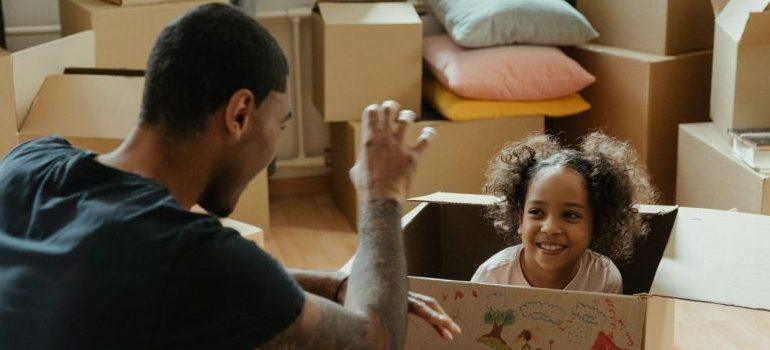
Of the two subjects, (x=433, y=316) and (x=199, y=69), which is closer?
(x=199, y=69)

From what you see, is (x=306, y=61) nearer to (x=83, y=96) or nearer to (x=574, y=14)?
(x=574, y=14)

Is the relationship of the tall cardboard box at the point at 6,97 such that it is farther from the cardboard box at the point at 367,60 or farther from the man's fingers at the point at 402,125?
the man's fingers at the point at 402,125

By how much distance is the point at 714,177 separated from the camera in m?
2.61

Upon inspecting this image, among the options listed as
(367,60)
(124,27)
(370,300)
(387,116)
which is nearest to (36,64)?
(124,27)

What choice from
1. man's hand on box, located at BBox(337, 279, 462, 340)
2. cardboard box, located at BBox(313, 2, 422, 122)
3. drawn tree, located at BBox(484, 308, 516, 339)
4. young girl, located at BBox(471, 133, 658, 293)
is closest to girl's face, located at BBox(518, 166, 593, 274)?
young girl, located at BBox(471, 133, 658, 293)

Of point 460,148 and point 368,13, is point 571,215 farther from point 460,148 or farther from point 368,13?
point 368,13

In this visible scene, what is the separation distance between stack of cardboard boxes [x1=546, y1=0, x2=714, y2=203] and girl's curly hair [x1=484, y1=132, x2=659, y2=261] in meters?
0.94

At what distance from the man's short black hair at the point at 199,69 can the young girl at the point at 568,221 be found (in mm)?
880

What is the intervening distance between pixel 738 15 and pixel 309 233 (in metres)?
1.38

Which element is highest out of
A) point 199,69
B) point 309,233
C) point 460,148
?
point 199,69

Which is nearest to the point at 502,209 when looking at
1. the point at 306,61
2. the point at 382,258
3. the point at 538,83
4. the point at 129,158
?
the point at 382,258

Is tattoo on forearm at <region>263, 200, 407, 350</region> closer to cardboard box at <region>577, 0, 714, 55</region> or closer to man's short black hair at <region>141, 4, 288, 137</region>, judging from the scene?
man's short black hair at <region>141, 4, 288, 137</region>

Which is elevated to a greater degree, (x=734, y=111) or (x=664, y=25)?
(x=664, y=25)

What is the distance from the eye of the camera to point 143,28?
282cm
